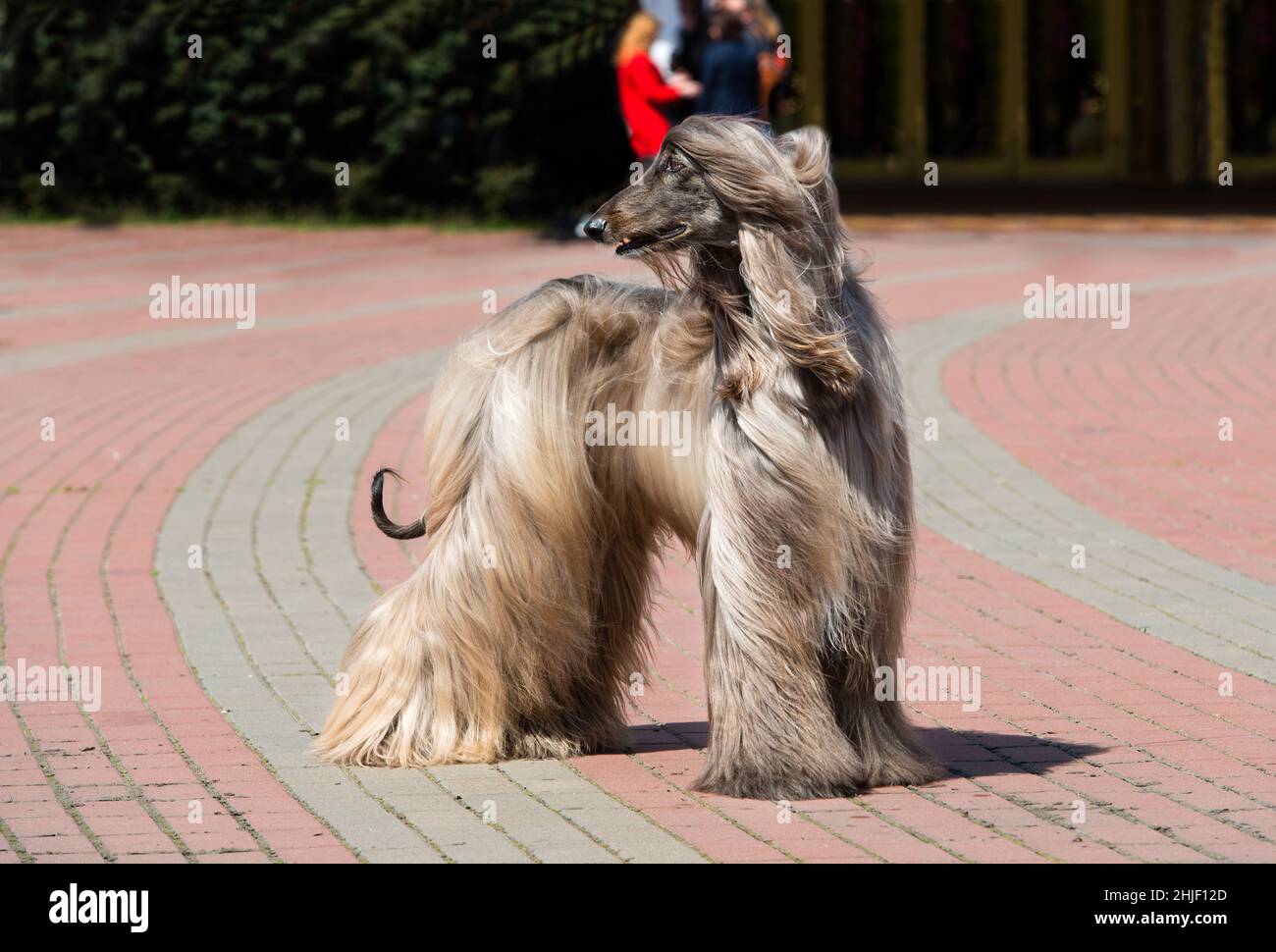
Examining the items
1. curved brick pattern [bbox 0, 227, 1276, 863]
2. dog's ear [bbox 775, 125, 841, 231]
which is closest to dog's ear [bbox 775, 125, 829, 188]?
dog's ear [bbox 775, 125, 841, 231]

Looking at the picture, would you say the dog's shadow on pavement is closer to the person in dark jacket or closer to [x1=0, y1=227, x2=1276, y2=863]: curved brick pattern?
[x1=0, y1=227, x2=1276, y2=863]: curved brick pattern

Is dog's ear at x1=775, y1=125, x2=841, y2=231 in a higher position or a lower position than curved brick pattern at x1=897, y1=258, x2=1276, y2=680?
higher

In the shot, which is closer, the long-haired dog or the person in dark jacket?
the long-haired dog

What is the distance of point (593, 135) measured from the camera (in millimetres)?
20938

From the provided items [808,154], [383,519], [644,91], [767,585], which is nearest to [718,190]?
[808,154]

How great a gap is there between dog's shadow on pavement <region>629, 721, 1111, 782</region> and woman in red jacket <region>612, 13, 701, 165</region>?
10.4m

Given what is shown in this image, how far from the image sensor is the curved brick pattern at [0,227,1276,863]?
4457mm

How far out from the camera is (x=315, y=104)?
2120 cm

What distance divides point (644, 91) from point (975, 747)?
11.0 metres

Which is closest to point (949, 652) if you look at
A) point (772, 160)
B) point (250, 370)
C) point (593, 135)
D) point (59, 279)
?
point (772, 160)

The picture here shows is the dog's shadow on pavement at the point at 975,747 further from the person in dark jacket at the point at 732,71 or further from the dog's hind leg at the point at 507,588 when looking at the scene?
the person in dark jacket at the point at 732,71

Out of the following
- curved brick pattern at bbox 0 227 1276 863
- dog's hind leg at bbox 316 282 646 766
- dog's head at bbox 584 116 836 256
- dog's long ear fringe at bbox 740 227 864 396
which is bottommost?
curved brick pattern at bbox 0 227 1276 863

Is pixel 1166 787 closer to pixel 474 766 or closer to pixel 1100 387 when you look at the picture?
pixel 474 766

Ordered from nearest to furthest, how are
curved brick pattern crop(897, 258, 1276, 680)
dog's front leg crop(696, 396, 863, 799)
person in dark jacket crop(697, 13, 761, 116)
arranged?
dog's front leg crop(696, 396, 863, 799), curved brick pattern crop(897, 258, 1276, 680), person in dark jacket crop(697, 13, 761, 116)
